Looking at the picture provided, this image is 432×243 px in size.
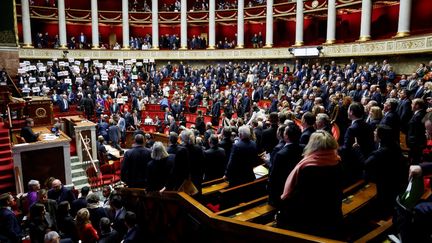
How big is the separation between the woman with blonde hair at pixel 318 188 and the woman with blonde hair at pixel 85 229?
11.2 feet

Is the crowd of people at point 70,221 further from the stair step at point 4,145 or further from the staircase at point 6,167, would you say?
the stair step at point 4,145

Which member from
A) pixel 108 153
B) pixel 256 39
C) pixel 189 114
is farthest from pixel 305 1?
pixel 108 153

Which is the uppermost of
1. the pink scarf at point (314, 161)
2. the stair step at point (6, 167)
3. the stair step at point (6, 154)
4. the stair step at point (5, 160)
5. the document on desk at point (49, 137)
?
the pink scarf at point (314, 161)

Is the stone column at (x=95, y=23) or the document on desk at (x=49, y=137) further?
the stone column at (x=95, y=23)

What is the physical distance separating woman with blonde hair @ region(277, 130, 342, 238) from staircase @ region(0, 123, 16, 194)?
9.51m

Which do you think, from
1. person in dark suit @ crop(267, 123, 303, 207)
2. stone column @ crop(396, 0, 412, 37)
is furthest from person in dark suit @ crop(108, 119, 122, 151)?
stone column @ crop(396, 0, 412, 37)

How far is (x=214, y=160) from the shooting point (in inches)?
229

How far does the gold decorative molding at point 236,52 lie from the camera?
1755cm

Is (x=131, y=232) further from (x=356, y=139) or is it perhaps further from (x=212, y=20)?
(x=212, y=20)

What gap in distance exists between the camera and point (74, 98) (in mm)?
18812

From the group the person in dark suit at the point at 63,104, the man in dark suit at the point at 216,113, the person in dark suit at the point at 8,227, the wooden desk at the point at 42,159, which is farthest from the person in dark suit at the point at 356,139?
the person in dark suit at the point at 63,104

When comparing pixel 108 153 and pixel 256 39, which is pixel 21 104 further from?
pixel 256 39

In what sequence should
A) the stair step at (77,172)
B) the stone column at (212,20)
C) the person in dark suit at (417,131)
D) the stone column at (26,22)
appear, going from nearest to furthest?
1. the person in dark suit at (417,131)
2. the stair step at (77,172)
3. the stone column at (26,22)
4. the stone column at (212,20)

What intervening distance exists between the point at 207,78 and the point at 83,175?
1121 centimetres
